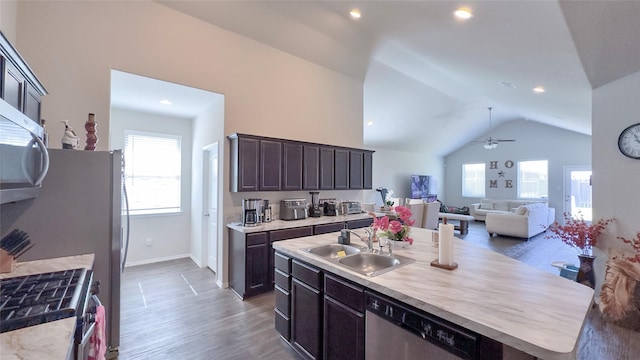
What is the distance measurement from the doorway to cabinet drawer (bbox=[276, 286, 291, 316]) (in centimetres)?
198

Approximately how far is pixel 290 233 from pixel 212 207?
1.55 m

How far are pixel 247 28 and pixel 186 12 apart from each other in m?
0.81

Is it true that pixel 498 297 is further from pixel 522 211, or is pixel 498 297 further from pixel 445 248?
pixel 522 211

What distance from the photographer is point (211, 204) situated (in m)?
4.55

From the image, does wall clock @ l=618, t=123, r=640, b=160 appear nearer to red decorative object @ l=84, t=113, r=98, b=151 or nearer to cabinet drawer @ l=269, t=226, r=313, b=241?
cabinet drawer @ l=269, t=226, r=313, b=241

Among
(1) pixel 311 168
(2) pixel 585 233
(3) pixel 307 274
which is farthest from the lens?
(1) pixel 311 168

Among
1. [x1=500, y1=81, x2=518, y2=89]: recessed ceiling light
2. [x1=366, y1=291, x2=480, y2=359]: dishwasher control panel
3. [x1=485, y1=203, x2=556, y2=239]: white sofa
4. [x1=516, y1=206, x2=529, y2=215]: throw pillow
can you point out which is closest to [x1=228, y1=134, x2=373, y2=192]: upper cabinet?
[x1=500, y1=81, x2=518, y2=89]: recessed ceiling light

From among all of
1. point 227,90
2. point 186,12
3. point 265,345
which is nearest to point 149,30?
point 186,12

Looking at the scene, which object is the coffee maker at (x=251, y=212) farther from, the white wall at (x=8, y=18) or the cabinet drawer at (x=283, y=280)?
the white wall at (x=8, y=18)

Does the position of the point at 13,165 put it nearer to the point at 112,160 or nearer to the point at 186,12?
the point at 112,160

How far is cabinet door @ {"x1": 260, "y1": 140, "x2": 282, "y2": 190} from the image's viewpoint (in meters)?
4.02

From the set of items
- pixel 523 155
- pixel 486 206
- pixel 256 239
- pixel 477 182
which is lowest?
pixel 486 206

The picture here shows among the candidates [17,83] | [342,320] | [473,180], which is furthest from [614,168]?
[473,180]

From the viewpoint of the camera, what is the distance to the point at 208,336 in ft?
8.73
